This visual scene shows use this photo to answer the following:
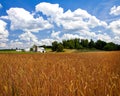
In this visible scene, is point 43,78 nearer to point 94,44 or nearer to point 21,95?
point 21,95

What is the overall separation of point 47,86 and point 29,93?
36 cm

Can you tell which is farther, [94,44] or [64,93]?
[94,44]

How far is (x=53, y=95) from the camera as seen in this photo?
313cm

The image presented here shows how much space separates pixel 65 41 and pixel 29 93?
371ft

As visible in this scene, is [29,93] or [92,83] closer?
[29,93]

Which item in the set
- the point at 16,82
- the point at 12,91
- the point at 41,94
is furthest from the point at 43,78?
the point at 41,94

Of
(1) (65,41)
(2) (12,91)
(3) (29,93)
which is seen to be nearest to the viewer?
(3) (29,93)

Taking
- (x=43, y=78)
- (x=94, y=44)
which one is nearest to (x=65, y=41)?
(x=94, y=44)

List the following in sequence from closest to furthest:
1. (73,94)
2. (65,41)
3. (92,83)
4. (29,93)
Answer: (73,94) < (29,93) < (92,83) < (65,41)

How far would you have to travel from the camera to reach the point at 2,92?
3.39 m

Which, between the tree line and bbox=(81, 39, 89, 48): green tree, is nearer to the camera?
the tree line

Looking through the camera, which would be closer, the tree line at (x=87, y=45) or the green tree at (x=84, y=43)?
the tree line at (x=87, y=45)

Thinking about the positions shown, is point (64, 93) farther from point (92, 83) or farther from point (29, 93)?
point (92, 83)

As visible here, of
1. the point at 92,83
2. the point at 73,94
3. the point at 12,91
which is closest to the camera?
the point at 73,94
